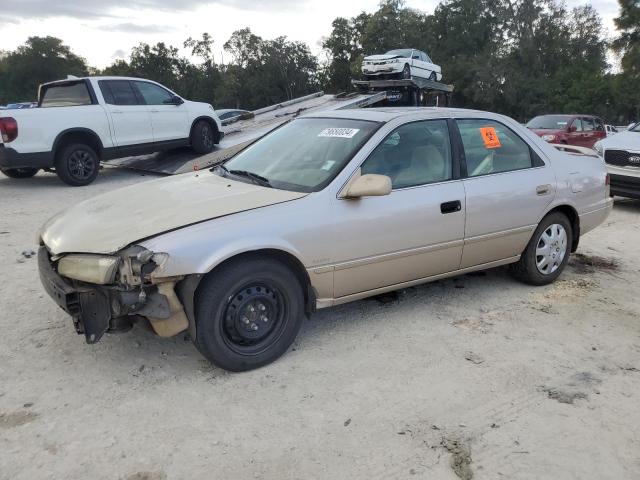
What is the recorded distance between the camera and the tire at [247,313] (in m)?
3.18

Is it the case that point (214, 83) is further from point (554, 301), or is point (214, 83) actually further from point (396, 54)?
point (554, 301)

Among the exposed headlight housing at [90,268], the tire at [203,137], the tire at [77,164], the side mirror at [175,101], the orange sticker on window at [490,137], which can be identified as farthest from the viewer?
the tire at [203,137]

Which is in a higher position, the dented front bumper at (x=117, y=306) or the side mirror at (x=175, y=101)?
the side mirror at (x=175, y=101)

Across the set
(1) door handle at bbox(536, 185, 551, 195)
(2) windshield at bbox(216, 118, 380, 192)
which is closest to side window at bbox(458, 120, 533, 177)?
(1) door handle at bbox(536, 185, 551, 195)

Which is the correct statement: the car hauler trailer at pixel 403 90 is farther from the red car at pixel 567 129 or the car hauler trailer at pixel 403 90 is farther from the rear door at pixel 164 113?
the rear door at pixel 164 113

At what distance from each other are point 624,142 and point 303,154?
7.25m

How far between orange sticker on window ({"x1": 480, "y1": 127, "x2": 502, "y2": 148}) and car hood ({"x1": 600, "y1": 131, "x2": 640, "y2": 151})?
5488 mm

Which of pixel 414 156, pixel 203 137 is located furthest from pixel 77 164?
pixel 414 156

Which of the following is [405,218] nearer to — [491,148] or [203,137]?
[491,148]

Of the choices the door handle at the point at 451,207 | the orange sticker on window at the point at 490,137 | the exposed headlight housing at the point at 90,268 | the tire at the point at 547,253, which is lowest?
the tire at the point at 547,253

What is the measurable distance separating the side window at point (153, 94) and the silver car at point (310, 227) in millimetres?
6696

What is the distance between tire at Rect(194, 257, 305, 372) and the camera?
10.4ft

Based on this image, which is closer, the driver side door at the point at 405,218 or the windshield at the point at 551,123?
the driver side door at the point at 405,218

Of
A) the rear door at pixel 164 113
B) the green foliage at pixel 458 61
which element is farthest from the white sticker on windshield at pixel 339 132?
the green foliage at pixel 458 61
